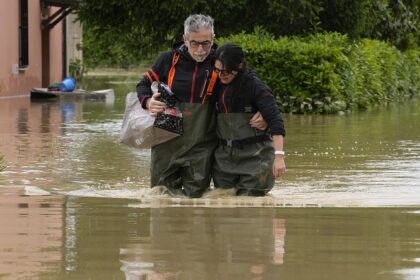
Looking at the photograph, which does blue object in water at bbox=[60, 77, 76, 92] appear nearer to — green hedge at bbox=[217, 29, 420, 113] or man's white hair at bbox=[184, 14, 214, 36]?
green hedge at bbox=[217, 29, 420, 113]

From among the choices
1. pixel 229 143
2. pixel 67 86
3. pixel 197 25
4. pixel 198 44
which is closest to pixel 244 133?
pixel 229 143

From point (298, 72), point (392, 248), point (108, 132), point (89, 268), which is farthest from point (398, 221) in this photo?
point (298, 72)

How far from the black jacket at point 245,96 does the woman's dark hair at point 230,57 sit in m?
0.15

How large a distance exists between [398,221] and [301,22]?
22.4 m

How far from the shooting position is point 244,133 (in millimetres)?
9133

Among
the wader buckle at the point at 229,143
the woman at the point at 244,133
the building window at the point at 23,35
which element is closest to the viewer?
the woman at the point at 244,133

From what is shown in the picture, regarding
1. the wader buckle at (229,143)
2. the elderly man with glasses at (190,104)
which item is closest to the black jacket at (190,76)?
the elderly man with glasses at (190,104)

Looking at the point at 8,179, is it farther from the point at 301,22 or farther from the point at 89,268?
the point at 301,22

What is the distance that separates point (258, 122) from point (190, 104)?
57cm

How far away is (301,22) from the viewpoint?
30125 millimetres

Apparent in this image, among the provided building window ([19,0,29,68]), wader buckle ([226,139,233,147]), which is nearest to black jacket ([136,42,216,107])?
wader buckle ([226,139,233,147])

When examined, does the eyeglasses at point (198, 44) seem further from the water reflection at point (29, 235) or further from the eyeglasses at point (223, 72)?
the water reflection at point (29, 235)

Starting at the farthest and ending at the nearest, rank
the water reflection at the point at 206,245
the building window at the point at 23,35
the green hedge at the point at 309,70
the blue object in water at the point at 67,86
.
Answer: the building window at the point at 23,35 → the blue object in water at the point at 67,86 → the green hedge at the point at 309,70 → the water reflection at the point at 206,245

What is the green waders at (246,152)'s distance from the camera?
9109 mm
